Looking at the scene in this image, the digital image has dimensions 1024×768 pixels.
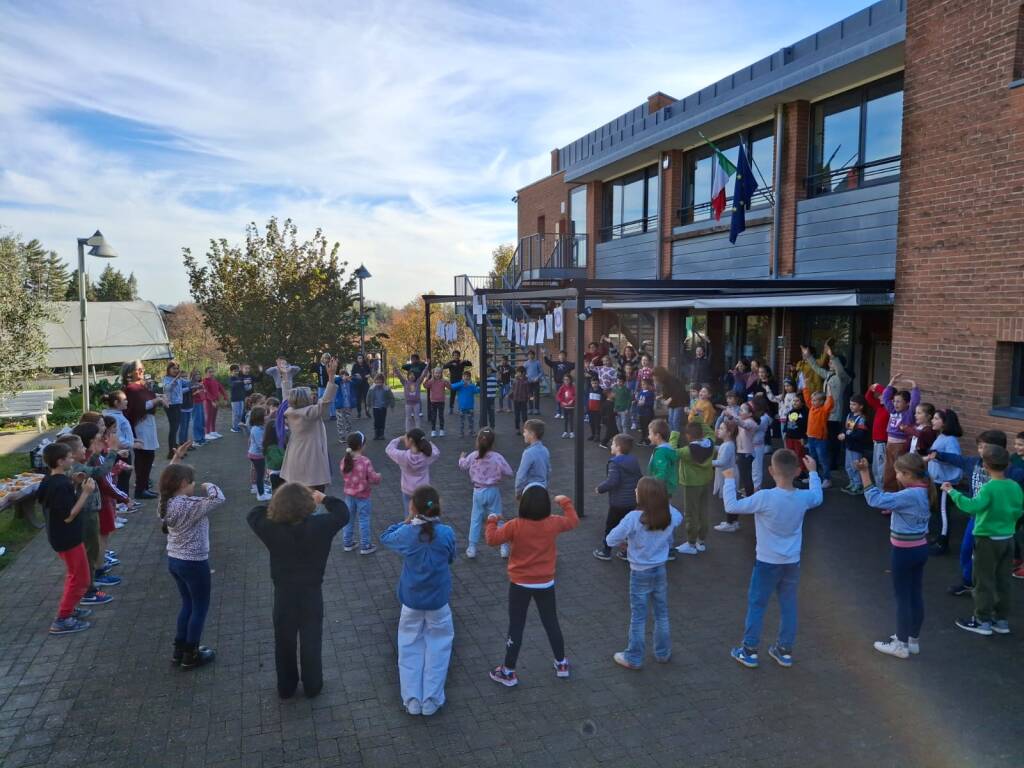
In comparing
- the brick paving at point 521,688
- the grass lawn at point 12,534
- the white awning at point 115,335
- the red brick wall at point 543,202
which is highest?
the red brick wall at point 543,202

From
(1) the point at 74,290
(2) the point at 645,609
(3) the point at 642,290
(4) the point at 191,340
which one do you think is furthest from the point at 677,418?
(1) the point at 74,290

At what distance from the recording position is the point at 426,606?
483 centimetres

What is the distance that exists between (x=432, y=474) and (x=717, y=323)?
8950 millimetres

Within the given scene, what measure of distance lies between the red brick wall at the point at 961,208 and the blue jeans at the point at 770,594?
17.0ft

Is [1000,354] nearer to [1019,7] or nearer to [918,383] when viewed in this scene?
[918,383]

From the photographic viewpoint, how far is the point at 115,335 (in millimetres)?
37344

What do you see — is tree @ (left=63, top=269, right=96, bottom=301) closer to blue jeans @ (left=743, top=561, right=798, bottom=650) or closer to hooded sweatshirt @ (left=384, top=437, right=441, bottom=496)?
hooded sweatshirt @ (left=384, top=437, right=441, bottom=496)

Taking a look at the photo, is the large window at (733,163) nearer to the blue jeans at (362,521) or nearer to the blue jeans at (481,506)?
the blue jeans at (481,506)

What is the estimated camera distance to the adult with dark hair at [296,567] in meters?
4.76

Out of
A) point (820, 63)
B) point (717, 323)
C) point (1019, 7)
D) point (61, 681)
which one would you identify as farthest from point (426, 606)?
point (717, 323)

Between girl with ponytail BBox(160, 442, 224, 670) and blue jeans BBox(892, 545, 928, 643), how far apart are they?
17.5 feet

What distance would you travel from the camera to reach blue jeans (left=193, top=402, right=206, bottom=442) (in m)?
15.4

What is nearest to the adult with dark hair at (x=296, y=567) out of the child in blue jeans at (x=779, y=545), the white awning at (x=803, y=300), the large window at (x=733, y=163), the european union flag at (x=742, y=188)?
the child in blue jeans at (x=779, y=545)

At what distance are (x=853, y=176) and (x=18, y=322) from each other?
63.3 feet
